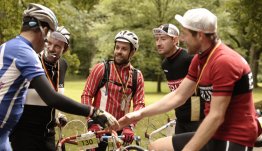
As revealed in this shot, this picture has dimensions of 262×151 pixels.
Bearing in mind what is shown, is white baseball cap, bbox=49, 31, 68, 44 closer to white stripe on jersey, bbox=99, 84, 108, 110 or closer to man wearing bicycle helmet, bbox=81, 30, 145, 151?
man wearing bicycle helmet, bbox=81, 30, 145, 151

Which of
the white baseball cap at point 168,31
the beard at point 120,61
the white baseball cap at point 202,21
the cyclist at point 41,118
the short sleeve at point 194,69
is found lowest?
the cyclist at point 41,118

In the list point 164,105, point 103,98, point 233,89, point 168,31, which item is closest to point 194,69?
point 164,105

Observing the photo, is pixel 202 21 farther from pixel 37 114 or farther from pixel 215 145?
pixel 37 114

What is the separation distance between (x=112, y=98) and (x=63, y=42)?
96 cm

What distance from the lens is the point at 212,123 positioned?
12.2 feet

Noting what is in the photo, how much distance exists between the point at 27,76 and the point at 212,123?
1545mm

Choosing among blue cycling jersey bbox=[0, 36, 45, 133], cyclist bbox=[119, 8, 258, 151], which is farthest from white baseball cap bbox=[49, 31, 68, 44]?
cyclist bbox=[119, 8, 258, 151]

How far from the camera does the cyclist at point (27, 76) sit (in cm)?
386

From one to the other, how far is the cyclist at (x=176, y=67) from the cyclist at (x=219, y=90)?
232 centimetres

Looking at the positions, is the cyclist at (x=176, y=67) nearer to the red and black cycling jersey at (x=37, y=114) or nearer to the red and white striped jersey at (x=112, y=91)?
the red and white striped jersey at (x=112, y=91)

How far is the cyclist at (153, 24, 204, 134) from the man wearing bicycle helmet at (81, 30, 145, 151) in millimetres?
663

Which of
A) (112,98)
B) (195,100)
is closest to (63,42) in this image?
(112,98)

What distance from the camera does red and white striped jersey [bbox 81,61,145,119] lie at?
19.9 ft

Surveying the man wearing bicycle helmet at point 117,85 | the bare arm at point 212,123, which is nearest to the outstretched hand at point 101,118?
the bare arm at point 212,123
